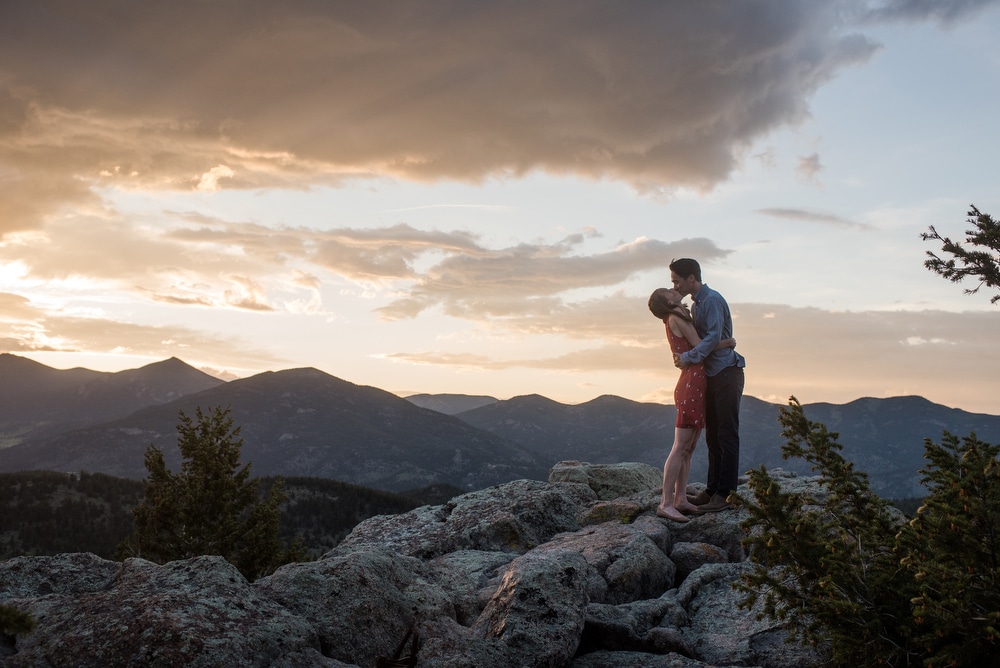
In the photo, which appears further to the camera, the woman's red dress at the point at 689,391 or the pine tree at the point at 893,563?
the woman's red dress at the point at 689,391

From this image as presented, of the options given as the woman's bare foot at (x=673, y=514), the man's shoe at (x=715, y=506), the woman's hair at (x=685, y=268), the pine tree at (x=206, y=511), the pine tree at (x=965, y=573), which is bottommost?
the pine tree at (x=206, y=511)

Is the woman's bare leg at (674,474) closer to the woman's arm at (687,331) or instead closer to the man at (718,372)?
the man at (718,372)

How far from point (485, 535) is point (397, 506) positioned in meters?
140

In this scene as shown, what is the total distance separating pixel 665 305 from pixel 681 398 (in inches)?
63.2

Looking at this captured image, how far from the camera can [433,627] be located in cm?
678

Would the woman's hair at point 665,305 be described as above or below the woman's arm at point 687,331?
above

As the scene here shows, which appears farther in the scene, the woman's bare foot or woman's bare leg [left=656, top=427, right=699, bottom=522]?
the woman's bare foot

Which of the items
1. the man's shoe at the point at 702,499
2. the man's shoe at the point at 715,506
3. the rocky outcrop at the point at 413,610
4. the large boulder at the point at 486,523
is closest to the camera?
the rocky outcrop at the point at 413,610

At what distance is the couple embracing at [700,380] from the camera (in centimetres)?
1159

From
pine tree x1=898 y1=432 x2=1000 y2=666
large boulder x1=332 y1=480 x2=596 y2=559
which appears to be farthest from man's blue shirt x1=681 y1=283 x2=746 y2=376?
pine tree x1=898 y1=432 x2=1000 y2=666

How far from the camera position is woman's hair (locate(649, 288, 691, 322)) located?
38.7 ft

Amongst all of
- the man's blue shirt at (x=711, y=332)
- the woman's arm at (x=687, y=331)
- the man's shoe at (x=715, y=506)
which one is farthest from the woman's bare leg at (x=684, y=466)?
the woman's arm at (x=687, y=331)

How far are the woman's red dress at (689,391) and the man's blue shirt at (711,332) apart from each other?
0.75ft

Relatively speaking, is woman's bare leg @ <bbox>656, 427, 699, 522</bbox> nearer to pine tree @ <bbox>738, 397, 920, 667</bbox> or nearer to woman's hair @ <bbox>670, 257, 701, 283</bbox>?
woman's hair @ <bbox>670, 257, 701, 283</bbox>
